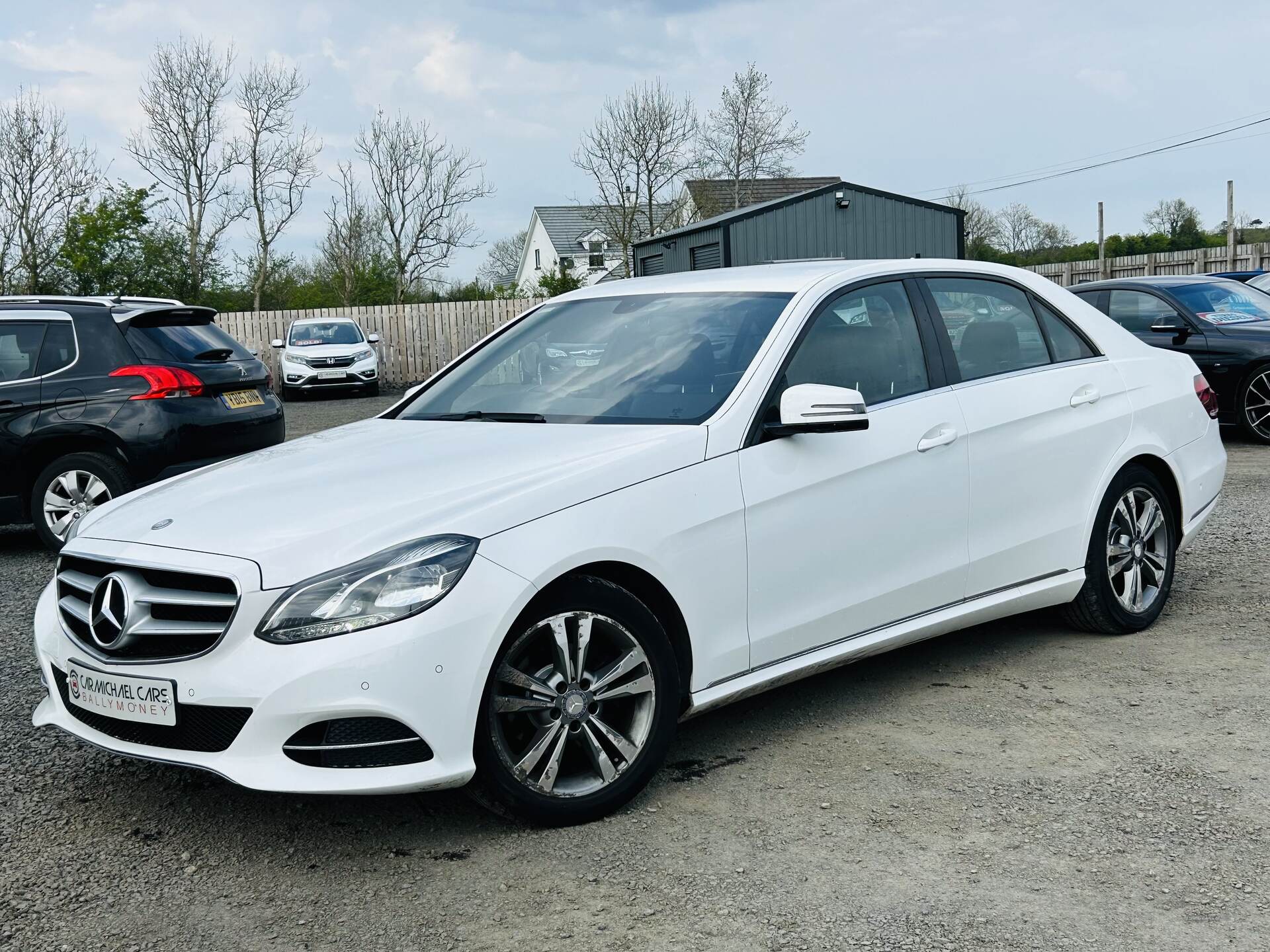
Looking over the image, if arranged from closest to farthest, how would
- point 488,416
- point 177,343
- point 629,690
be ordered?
1. point 629,690
2. point 488,416
3. point 177,343

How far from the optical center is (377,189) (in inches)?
1977

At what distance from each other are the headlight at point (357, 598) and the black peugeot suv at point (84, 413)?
5392 mm

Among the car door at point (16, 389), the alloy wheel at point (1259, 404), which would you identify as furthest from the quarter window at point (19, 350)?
the alloy wheel at point (1259, 404)

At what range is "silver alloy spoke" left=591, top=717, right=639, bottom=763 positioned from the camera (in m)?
3.64

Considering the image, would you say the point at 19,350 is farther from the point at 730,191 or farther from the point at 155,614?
the point at 730,191

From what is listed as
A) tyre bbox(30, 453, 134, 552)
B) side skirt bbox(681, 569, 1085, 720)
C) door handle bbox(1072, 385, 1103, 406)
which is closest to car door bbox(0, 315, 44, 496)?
tyre bbox(30, 453, 134, 552)

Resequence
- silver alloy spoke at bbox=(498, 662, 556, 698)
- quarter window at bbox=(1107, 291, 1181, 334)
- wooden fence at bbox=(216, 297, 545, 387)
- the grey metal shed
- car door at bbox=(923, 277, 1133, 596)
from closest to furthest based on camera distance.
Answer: silver alloy spoke at bbox=(498, 662, 556, 698) → car door at bbox=(923, 277, 1133, 596) → quarter window at bbox=(1107, 291, 1181, 334) → the grey metal shed → wooden fence at bbox=(216, 297, 545, 387)

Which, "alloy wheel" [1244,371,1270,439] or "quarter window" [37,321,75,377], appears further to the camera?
"alloy wheel" [1244,371,1270,439]

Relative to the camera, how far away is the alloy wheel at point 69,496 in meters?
8.35

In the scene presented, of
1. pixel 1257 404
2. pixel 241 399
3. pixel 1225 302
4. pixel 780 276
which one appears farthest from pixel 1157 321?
pixel 780 276

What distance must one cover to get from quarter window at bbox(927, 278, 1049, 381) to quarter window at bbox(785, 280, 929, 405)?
8.2 inches

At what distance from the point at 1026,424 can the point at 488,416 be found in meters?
2.06

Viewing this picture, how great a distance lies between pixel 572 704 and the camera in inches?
140

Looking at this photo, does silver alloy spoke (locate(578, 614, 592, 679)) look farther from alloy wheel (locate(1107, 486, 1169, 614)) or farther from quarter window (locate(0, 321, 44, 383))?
quarter window (locate(0, 321, 44, 383))
